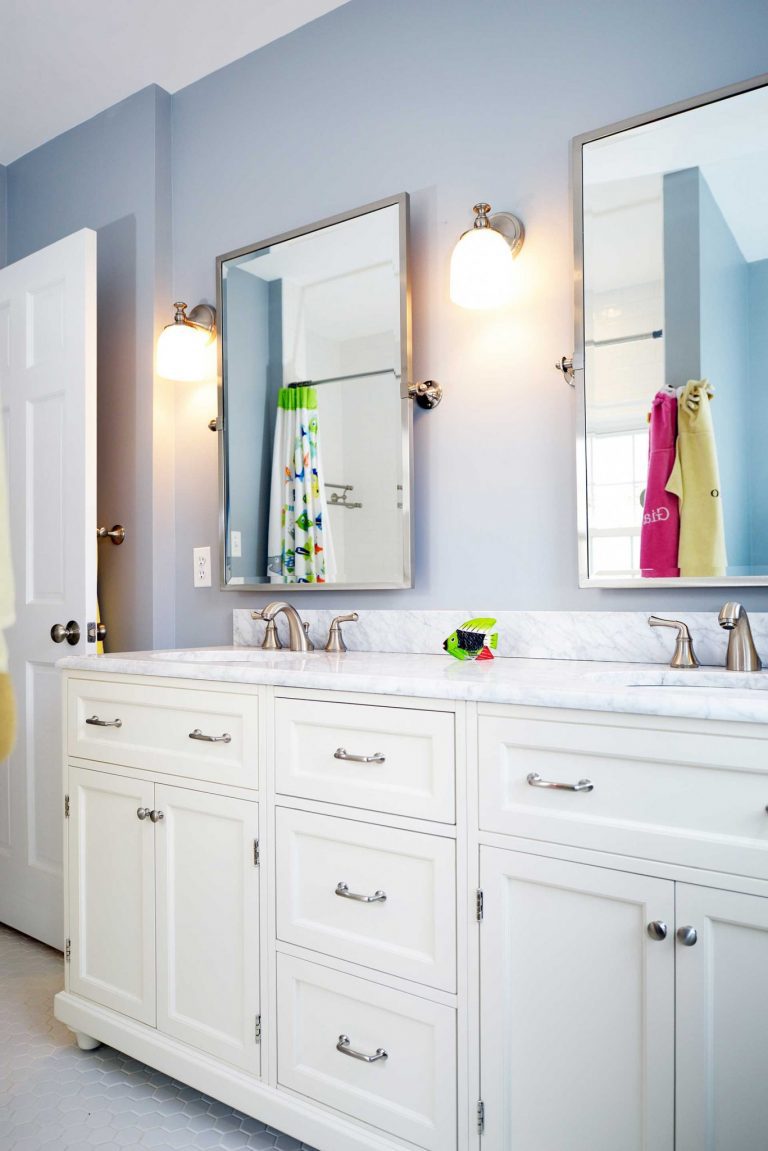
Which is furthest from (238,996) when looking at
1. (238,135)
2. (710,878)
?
(238,135)

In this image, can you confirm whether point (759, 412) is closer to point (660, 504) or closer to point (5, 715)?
point (660, 504)

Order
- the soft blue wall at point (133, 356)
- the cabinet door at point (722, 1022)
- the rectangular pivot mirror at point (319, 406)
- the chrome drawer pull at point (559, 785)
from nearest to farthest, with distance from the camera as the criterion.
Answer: the cabinet door at point (722, 1022)
the chrome drawer pull at point (559, 785)
the rectangular pivot mirror at point (319, 406)
the soft blue wall at point (133, 356)

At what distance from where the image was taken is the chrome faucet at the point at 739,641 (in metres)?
1.38

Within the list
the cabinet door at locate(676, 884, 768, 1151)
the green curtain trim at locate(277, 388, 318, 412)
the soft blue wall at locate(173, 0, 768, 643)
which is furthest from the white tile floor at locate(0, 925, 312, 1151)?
the green curtain trim at locate(277, 388, 318, 412)

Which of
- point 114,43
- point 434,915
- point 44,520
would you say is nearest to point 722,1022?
point 434,915

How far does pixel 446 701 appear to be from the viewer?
1249 millimetres

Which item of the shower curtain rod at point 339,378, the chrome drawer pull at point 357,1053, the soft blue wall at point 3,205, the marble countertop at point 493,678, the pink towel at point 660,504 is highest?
the soft blue wall at point 3,205

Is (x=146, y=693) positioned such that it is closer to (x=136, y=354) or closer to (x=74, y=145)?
(x=136, y=354)

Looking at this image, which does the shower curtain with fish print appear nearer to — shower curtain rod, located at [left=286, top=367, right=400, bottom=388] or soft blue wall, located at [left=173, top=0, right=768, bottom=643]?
shower curtain rod, located at [left=286, top=367, right=400, bottom=388]

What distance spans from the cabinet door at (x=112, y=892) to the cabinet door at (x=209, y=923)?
0.16 ft

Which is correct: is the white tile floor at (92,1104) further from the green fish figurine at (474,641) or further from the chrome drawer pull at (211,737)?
the green fish figurine at (474,641)

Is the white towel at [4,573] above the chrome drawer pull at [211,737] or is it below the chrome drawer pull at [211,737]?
above

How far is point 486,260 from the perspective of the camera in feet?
5.58

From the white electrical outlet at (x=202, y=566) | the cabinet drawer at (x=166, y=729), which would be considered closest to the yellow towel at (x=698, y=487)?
the cabinet drawer at (x=166, y=729)
